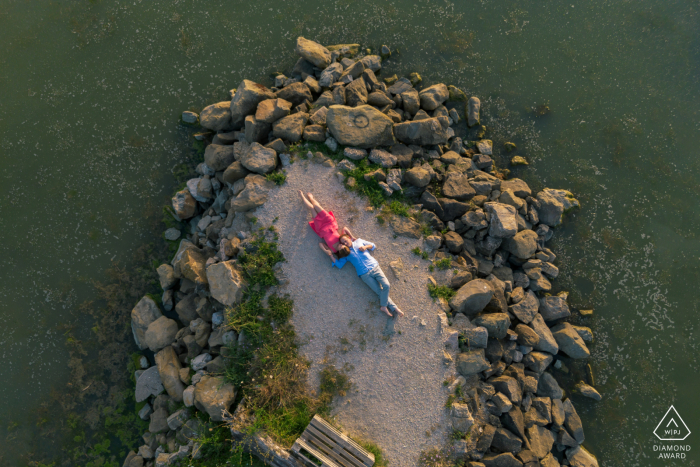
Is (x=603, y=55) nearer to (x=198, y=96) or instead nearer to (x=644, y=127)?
(x=644, y=127)

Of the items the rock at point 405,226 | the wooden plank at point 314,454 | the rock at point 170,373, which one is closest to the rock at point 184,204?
the rock at point 170,373

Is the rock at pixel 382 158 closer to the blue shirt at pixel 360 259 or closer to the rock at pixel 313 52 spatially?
the blue shirt at pixel 360 259

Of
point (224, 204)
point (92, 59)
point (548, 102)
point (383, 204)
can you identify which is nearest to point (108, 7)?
point (92, 59)

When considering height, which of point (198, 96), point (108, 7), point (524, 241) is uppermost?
point (108, 7)

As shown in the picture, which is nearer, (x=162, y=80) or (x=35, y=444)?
(x=35, y=444)

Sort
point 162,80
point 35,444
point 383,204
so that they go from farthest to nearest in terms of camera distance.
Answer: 1. point 162,80
2. point 35,444
3. point 383,204

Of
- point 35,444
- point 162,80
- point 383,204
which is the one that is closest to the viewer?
point 383,204

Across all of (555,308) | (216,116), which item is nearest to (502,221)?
(555,308)
